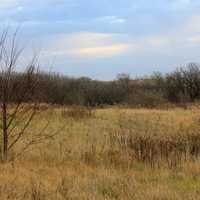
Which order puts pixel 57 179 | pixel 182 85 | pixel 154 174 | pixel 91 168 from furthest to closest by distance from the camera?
1. pixel 182 85
2. pixel 91 168
3. pixel 154 174
4. pixel 57 179

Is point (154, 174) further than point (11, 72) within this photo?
No

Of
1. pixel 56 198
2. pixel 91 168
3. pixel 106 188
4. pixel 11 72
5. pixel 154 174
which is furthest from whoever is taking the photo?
pixel 11 72

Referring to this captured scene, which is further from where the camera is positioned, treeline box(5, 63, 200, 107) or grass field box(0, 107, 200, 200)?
treeline box(5, 63, 200, 107)

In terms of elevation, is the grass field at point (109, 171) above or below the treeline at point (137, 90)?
below

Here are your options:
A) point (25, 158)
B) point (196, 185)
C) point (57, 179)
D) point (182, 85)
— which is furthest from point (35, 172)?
point (182, 85)

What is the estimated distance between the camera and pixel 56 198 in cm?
644

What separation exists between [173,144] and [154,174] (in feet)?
6.82

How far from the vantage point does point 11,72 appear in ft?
31.8

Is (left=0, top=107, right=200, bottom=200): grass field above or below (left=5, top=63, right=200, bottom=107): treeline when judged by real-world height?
below

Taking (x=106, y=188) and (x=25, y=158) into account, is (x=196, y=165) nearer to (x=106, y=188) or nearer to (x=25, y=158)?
(x=106, y=188)

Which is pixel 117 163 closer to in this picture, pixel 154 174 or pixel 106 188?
pixel 154 174

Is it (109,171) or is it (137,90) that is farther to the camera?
(137,90)

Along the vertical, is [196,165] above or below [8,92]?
below

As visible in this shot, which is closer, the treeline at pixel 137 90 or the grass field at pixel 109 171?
the grass field at pixel 109 171
